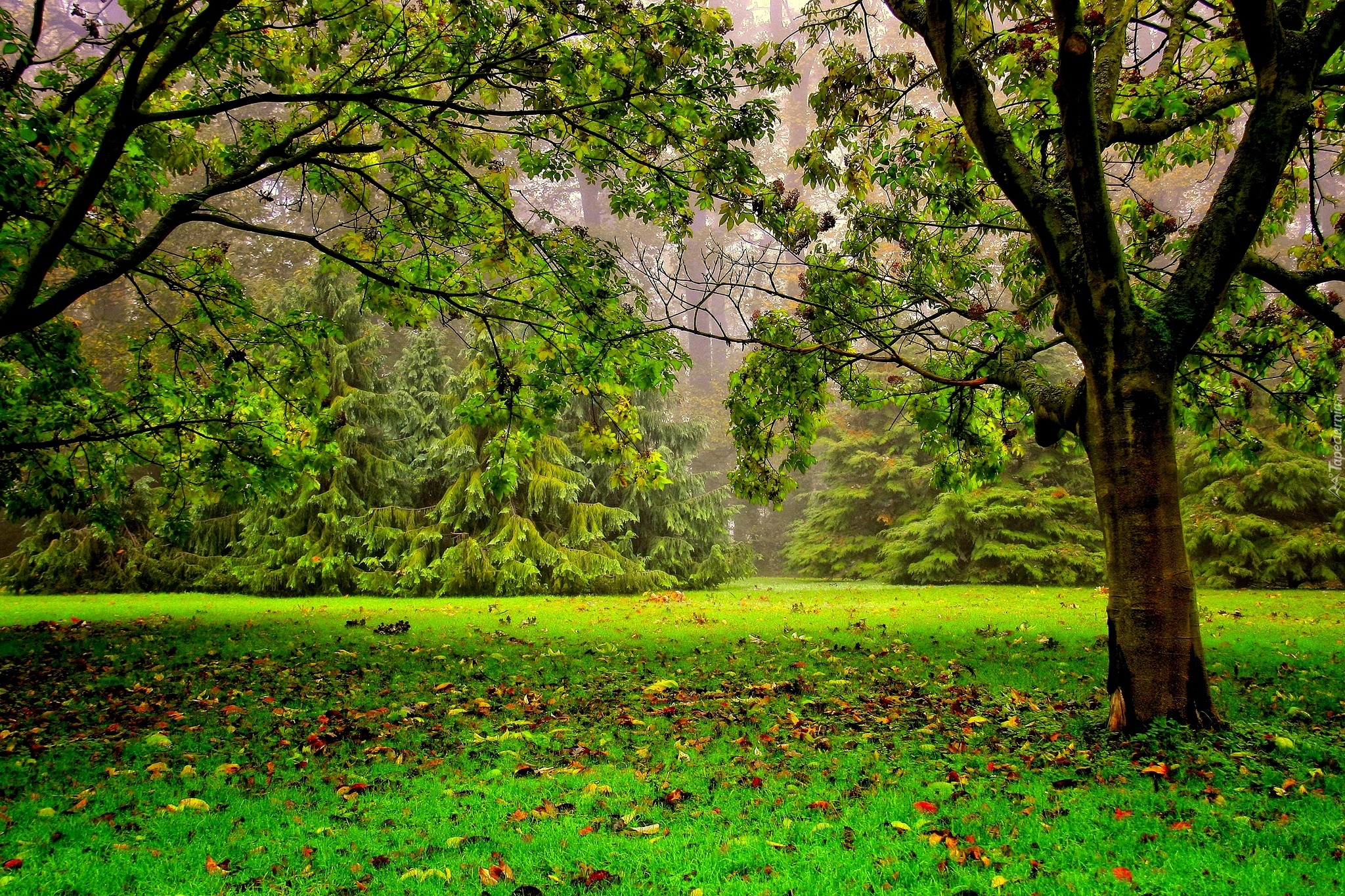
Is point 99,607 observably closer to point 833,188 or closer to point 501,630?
point 501,630

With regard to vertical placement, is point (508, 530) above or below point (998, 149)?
below

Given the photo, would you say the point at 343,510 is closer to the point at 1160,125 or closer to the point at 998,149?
the point at 998,149

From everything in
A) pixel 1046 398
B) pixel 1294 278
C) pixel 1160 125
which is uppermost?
pixel 1160 125

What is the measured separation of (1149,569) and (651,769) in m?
3.37

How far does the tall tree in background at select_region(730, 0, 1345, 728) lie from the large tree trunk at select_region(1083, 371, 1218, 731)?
0.04 feet

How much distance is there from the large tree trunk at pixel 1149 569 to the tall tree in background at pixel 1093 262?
1cm

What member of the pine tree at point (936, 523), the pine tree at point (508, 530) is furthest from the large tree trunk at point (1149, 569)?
the pine tree at point (508, 530)

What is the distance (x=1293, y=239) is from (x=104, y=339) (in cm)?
3893

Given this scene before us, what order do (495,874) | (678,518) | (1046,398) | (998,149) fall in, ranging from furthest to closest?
(678,518) < (1046,398) < (998,149) < (495,874)

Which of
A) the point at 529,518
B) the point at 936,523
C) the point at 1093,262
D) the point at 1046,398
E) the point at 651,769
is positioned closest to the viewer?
the point at 651,769

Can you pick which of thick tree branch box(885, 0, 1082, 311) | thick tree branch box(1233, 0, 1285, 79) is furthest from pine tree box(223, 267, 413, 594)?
thick tree branch box(1233, 0, 1285, 79)

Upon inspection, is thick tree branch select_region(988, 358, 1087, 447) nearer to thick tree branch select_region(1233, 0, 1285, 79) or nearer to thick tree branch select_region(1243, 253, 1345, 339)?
thick tree branch select_region(1243, 253, 1345, 339)

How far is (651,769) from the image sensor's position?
14.6 ft

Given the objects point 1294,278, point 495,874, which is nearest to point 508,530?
point 495,874
